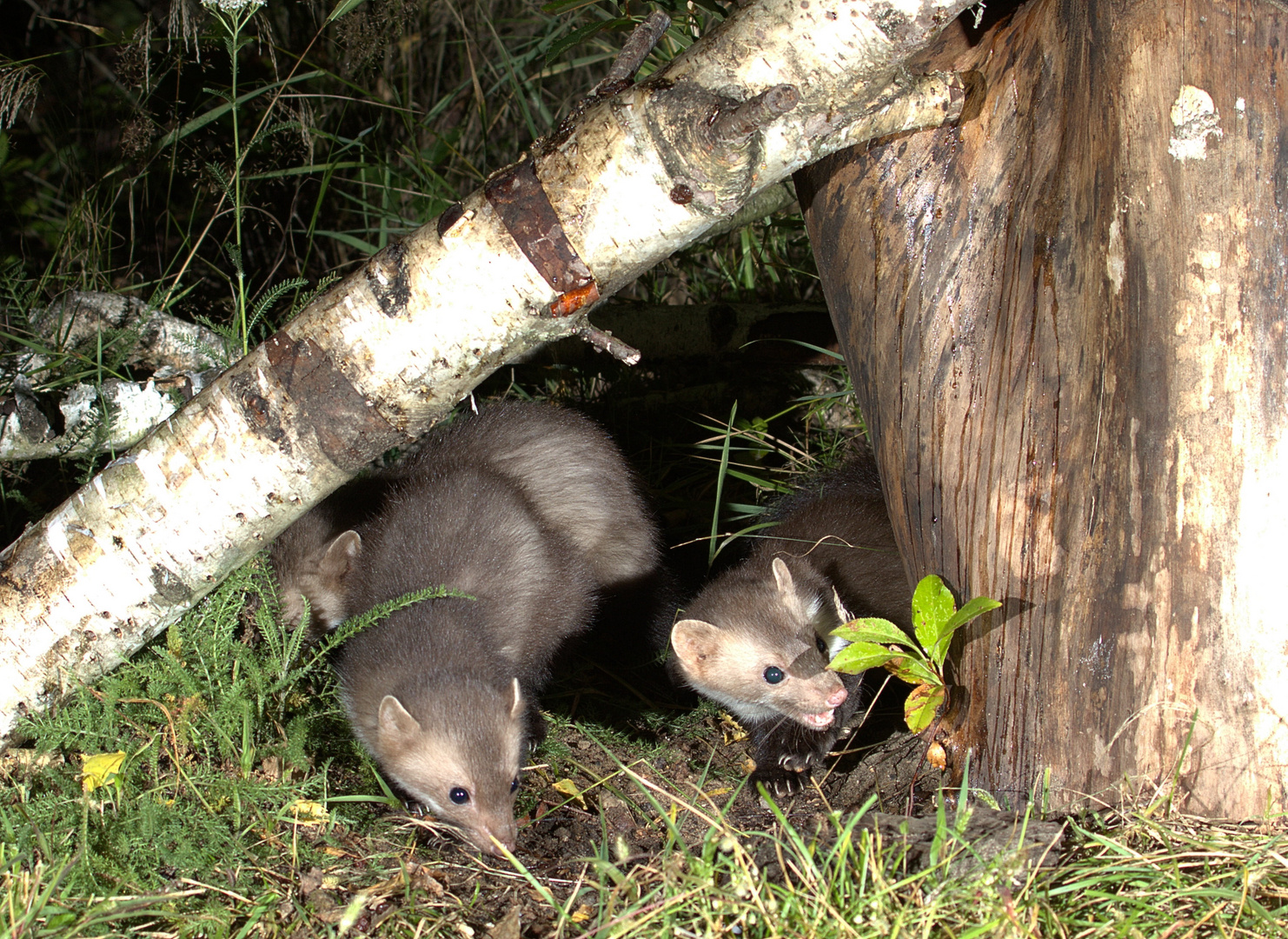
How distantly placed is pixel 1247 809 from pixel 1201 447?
0.83m

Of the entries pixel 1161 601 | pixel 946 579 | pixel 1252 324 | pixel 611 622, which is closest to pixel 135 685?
pixel 611 622

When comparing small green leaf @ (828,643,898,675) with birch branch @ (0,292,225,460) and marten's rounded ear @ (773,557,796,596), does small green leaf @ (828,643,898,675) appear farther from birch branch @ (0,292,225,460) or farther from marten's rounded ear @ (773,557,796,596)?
birch branch @ (0,292,225,460)

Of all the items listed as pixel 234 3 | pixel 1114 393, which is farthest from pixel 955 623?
pixel 234 3

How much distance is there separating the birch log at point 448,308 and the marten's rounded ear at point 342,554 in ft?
3.17

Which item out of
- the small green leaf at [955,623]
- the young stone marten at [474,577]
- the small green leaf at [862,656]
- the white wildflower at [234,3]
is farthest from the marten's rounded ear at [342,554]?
the small green leaf at [955,623]

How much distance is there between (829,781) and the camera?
10.7 feet

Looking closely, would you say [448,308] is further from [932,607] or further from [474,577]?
[932,607]

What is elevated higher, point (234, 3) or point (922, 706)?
point (234, 3)

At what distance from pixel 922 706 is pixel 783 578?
0.97 m

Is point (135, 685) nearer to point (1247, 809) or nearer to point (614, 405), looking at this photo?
point (614, 405)

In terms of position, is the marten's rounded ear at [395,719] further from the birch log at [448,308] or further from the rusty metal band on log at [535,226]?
the rusty metal band on log at [535,226]

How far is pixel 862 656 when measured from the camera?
271 centimetres

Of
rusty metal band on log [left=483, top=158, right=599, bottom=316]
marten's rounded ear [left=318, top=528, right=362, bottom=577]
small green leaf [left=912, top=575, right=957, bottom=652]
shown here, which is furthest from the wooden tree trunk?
marten's rounded ear [left=318, top=528, right=362, bottom=577]

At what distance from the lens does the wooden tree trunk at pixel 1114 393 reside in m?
2.39
